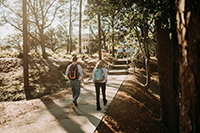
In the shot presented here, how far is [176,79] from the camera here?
220 inches

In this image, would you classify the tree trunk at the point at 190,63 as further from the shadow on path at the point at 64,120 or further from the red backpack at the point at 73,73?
the red backpack at the point at 73,73

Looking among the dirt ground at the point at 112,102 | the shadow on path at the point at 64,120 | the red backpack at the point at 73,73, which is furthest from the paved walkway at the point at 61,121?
the red backpack at the point at 73,73

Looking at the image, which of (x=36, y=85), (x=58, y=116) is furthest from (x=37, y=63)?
(x=58, y=116)

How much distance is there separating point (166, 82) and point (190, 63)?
4441 mm

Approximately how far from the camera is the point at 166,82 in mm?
5887

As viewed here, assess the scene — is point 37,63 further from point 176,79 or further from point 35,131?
point 176,79

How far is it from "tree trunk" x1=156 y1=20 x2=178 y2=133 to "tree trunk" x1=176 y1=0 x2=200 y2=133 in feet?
13.8

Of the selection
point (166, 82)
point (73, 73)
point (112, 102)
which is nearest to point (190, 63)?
point (73, 73)

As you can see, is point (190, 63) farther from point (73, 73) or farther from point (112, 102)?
point (112, 102)

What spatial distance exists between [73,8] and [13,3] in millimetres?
10615

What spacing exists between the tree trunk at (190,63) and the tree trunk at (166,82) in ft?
13.8

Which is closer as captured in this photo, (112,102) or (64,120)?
(64,120)

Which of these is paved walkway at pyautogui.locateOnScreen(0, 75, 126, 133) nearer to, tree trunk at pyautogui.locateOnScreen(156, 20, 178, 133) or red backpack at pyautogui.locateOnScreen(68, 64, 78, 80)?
red backpack at pyautogui.locateOnScreen(68, 64, 78, 80)

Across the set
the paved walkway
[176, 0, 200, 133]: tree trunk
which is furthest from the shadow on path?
Answer: [176, 0, 200, 133]: tree trunk
